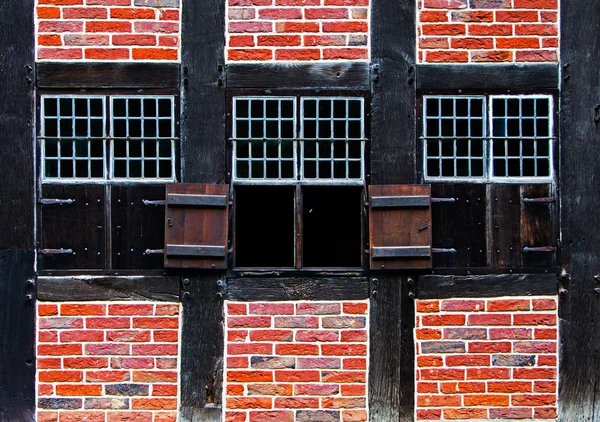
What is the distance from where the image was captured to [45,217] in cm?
405

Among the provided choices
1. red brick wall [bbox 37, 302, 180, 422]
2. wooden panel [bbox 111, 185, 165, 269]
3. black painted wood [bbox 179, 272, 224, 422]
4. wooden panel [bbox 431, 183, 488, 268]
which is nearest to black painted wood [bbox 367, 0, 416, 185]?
wooden panel [bbox 431, 183, 488, 268]

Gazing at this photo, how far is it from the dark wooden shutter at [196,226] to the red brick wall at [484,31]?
1.64 metres

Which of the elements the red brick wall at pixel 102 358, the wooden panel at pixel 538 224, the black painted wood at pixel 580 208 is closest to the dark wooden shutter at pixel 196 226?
the red brick wall at pixel 102 358

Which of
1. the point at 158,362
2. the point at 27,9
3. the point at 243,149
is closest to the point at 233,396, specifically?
the point at 158,362

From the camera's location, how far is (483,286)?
407 centimetres

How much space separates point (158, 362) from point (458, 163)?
233cm

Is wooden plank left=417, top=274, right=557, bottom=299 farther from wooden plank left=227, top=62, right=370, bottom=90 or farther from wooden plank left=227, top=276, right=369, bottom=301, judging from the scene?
wooden plank left=227, top=62, right=370, bottom=90

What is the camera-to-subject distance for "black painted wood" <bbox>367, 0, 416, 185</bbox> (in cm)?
409


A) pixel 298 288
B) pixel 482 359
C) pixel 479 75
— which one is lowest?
pixel 482 359

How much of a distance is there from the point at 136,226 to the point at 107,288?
44cm

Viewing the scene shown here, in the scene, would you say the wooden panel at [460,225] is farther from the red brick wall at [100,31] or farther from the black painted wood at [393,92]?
the red brick wall at [100,31]

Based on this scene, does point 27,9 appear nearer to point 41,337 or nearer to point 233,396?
point 41,337

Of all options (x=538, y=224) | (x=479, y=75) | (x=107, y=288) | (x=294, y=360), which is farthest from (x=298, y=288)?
(x=479, y=75)

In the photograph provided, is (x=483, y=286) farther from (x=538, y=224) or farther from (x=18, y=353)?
(x=18, y=353)
